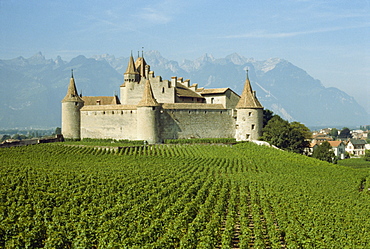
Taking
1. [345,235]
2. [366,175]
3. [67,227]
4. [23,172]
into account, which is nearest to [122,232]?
[67,227]

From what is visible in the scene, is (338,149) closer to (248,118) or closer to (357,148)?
(357,148)

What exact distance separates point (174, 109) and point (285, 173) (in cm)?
2052

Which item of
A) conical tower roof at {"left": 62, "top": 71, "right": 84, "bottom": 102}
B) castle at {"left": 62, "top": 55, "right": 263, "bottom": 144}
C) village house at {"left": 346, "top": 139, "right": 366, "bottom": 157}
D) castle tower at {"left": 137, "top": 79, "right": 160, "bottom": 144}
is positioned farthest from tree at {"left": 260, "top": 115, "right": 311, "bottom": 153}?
village house at {"left": 346, "top": 139, "right": 366, "bottom": 157}

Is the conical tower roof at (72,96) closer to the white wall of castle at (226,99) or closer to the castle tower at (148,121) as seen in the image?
the castle tower at (148,121)

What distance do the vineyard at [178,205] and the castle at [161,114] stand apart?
39.7 ft

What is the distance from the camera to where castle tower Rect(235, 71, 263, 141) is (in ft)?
181

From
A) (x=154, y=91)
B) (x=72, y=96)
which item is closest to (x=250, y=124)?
(x=154, y=91)

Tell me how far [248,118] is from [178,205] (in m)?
35.5

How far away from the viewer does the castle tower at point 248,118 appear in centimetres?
5525

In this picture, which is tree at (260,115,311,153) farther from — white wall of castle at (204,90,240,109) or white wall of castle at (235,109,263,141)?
white wall of castle at (204,90,240,109)

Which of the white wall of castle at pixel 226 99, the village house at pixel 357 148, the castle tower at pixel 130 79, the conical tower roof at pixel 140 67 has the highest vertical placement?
the conical tower roof at pixel 140 67

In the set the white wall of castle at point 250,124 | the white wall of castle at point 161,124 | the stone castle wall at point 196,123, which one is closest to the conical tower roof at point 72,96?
the white wall of castle at point 161,124

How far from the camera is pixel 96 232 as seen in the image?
53.3 feet

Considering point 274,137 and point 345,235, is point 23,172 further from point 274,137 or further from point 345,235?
point 274,137
